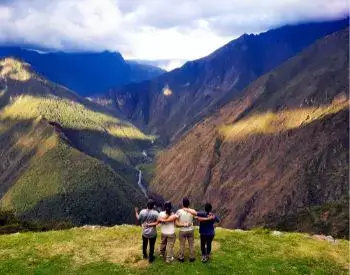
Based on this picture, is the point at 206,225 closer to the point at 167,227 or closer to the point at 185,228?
the point at 185,228

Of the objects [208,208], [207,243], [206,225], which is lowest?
[207,243]

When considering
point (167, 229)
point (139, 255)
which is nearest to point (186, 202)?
point (167, 229)

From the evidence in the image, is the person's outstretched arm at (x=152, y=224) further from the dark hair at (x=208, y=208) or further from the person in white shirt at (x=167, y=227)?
the dark hair at (x=208, y=208)

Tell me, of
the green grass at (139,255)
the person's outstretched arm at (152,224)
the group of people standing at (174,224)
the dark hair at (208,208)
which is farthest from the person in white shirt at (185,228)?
the person's outstretched arm at (152,224)

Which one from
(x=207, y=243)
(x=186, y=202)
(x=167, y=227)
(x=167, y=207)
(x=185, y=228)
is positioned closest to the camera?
(x=167, y=207)

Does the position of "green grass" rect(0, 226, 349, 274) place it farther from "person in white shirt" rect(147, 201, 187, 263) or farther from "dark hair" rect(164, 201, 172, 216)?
"dark hair" rect(164, 201, 172, 216)

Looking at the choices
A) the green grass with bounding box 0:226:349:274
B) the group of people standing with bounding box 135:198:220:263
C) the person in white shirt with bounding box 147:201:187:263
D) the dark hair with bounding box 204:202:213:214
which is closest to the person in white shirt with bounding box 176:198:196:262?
the group of people standing with bounding box 135:198:220:263

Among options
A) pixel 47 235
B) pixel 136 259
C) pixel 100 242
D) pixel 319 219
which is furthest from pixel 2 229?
pixel 319 219
